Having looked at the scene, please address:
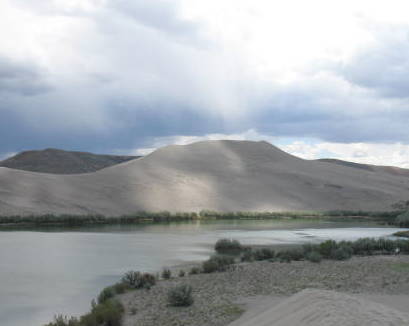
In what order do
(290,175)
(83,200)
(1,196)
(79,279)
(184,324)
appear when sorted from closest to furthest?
(184,324)
(79,279)
(1,196)
(83,200)
(290,175)

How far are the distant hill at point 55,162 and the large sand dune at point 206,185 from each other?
137 ft

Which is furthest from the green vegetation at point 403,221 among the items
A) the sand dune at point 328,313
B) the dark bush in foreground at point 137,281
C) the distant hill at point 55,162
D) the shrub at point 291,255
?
the distant hill at point 55,162

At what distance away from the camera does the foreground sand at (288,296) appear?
24.6 feet

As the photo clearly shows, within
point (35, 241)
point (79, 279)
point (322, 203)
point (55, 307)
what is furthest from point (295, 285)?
point (322, 203)

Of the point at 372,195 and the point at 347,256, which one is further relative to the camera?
the point at 372,195

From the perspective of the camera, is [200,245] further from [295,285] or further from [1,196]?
[1,196]

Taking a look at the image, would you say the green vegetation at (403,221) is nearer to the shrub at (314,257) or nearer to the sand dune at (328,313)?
the shrub at (314,257)

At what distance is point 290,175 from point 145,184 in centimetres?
3170

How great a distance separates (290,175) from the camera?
10869 centimetres

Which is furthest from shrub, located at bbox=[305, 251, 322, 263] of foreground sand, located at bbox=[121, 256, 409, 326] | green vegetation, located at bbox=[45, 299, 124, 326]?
green vegetation, located at bbox=[45, 299, 124, 326]

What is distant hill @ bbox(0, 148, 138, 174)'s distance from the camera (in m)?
150

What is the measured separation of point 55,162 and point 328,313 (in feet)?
506

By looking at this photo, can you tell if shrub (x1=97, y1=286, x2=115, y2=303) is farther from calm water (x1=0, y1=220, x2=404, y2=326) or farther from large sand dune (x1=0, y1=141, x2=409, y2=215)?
large sand dune (x1=0, y1=141, x2=409, y2=215)

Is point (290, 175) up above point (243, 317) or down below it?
above
